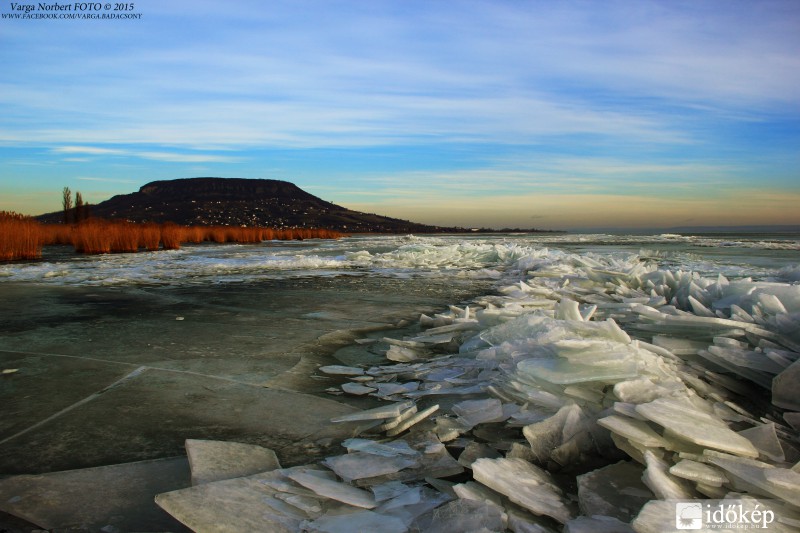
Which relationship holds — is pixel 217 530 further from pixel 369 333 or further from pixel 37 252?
pixel 37 252

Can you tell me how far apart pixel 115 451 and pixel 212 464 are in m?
0.38

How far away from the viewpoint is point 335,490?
1.25 meters

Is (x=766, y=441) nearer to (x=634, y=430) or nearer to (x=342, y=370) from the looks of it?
(x=634, y=430)

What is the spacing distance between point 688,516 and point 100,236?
14316 millimetres

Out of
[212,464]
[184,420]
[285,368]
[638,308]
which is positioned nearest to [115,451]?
[184,420]

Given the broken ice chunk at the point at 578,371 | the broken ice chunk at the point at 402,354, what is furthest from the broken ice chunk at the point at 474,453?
the broken ice chunk at the point at 402,354

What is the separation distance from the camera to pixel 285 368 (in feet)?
7.91

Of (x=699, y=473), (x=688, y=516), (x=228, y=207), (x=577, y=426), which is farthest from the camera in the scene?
(x=228, y=207)

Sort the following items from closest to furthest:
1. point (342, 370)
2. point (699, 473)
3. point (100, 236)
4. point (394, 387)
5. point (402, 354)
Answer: point (699, 473) < point (394, 387) < point (342, 370) < point (402, 354) < point (100, 236)

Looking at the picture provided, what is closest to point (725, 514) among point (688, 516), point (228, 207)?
point (688, 516)

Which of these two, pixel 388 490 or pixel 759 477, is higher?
pixel 759 477

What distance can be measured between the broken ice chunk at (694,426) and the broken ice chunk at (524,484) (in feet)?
1.13

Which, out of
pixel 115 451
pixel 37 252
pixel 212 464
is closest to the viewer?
pixel 212 464

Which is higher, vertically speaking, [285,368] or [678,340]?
[678,340]
